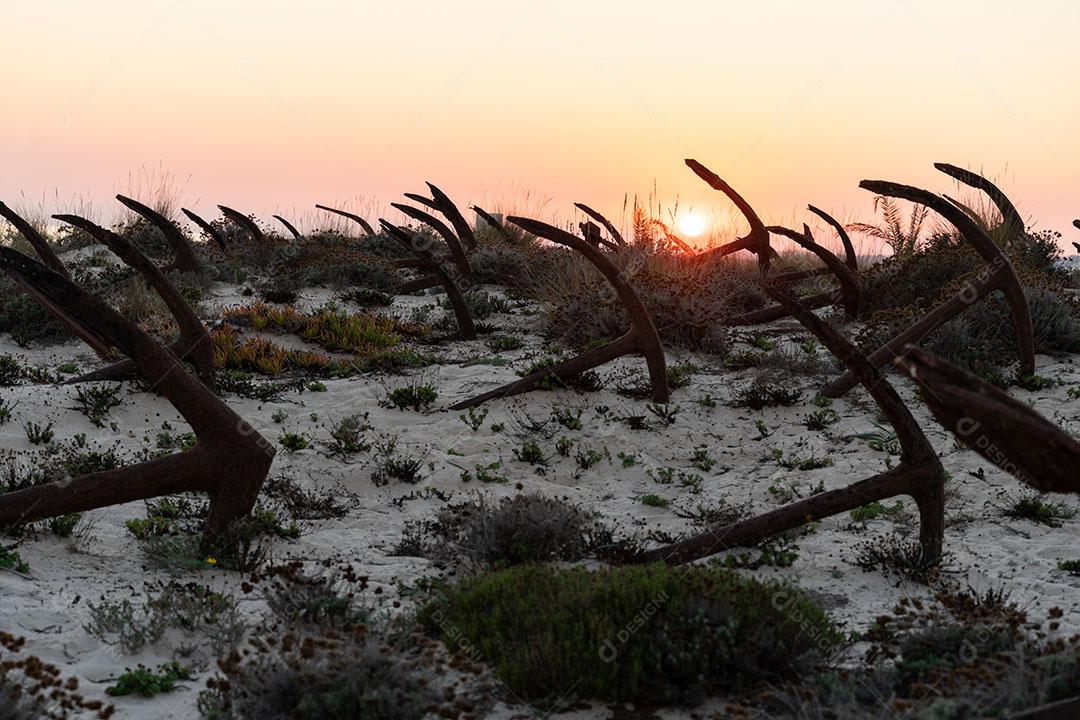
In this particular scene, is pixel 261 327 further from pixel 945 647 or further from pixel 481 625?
pixel 945 647

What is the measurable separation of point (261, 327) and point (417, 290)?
12.2ft

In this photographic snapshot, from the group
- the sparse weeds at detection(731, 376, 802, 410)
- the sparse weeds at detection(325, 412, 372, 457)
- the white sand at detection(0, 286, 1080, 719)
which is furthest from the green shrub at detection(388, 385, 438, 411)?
the sparse weeds at detection(731, 376, 802, 410)

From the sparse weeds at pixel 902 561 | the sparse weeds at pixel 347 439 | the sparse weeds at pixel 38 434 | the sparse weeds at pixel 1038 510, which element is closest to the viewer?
the sparse weeds at pixel 902 561

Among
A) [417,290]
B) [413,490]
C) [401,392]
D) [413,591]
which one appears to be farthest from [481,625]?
[417,290]

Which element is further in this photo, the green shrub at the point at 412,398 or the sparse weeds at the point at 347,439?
the green shrub at the point at 412,398

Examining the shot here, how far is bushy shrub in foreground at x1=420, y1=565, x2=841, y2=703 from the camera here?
354 cm

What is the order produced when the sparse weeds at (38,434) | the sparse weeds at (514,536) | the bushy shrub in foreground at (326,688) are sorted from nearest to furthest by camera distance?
1. the bushy shrub in foreground at (326,688)
2. the sparse weeds at (514,536)
3. the sparse weeds at (38,434)

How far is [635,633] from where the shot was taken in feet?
12.0

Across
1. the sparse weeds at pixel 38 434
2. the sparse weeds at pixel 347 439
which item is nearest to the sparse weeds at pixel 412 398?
the sparse weeds at pixel 347 439

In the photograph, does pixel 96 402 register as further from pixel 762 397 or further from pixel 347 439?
pixel 762 397

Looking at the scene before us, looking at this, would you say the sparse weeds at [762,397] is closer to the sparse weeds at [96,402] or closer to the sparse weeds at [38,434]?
the sparse weeds at [96,402]

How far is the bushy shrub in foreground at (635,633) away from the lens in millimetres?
3537

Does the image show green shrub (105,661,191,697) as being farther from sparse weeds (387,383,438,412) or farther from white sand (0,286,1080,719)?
sparse weeds (387,383,438,412)

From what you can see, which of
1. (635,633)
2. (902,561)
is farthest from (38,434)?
(902,561)
